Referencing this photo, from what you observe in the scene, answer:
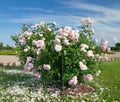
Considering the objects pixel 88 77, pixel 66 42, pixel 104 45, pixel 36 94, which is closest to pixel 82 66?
pixel 88 77

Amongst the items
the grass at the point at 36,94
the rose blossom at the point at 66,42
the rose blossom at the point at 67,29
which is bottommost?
the grass at the point at 36,94

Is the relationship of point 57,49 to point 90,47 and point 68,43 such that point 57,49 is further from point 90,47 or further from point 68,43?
point 90,47

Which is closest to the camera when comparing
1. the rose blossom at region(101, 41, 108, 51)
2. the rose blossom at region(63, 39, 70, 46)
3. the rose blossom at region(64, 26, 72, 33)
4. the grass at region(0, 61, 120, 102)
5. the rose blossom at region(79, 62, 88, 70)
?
the grass at region(0, 61, 120, 102)

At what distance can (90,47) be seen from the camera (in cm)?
1138

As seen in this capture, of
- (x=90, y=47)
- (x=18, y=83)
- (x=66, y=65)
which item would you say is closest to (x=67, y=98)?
(x=66, y=65)

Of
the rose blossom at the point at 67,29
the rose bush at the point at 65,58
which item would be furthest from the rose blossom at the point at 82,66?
the rose blossom at the point at 67,29

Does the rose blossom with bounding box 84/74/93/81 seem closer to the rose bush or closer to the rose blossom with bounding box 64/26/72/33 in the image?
the rose bush

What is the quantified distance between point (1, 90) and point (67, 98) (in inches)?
93.1

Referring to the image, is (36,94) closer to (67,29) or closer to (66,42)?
(66,42)

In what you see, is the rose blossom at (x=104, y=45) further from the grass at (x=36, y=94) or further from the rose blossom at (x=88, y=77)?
the grass at (x=36, y=94)

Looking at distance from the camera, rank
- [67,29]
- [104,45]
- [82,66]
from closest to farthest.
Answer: [82,66]
[67,29]
[104,45]

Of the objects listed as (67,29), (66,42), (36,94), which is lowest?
(36,94)

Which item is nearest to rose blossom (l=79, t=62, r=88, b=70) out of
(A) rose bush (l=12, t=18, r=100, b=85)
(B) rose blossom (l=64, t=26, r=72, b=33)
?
(A) rose bush (l=12, t=18, r=100, b=85)

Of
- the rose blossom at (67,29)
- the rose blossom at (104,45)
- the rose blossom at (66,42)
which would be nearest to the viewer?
the rose blossom at (66,42)
